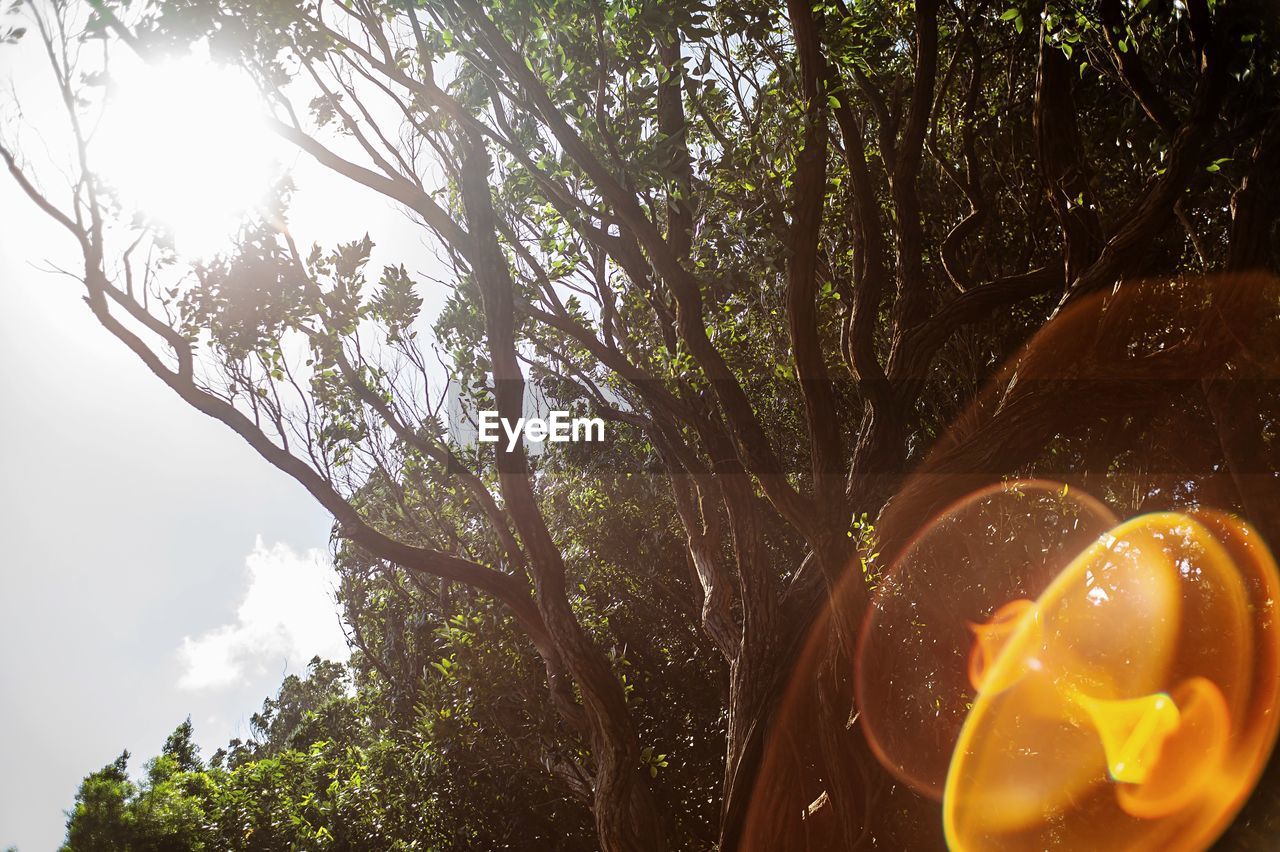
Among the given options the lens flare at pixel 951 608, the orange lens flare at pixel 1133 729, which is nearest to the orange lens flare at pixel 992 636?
the lens flare at pixel 951 608

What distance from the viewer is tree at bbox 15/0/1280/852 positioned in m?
4.75

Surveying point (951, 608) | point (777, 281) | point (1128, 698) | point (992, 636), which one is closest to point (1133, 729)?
point (1128, 698)

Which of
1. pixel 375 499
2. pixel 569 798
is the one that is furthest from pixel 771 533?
pixel 375 499

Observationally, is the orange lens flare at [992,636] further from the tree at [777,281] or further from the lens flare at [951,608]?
the tree at [777,281]

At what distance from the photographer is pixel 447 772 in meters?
8.07

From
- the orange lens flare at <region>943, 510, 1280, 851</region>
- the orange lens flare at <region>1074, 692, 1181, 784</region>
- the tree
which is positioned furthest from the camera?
the orange lens flare at <region>1074, 692, 1181, 784</region>

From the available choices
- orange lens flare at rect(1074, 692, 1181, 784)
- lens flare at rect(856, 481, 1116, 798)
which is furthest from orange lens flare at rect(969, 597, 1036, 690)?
orange lens flare at rect(1074, 692, 1181, 784)

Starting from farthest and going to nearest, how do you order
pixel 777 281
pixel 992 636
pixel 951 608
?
pixel 992 636
pixel 951 608
pixel 777 281

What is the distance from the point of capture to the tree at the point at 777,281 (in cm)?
475

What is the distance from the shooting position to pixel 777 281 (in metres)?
5.52

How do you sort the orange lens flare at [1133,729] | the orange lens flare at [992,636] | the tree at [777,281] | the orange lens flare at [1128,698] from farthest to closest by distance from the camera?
the orange lens flare at [992,636]
the orange lens flare at [1133,729]
the orange lens flare at [1128,698]
the tree at [777,281]

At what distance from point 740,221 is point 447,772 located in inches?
260

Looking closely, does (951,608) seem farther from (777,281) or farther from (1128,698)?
(777,281)

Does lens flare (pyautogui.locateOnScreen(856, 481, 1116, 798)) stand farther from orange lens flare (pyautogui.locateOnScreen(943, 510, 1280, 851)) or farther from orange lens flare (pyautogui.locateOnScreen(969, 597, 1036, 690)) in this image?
orange lens flare (pyautogui.locateOnScreen(943, 510, 1280, 851))
